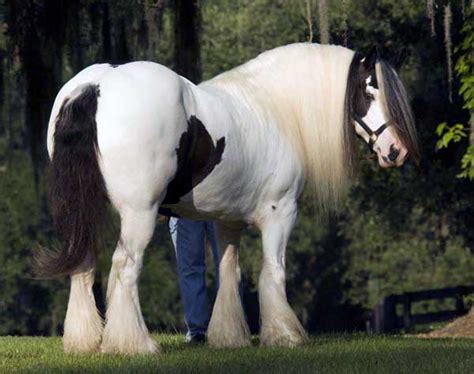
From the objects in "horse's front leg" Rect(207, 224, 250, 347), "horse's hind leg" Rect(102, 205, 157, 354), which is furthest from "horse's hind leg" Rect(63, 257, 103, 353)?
"horse's front leg" Rect(207, 224, 250, 347)

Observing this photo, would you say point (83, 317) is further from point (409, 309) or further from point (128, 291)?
point (409, 309)

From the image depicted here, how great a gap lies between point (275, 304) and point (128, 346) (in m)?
1.34

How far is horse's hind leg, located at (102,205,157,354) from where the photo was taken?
8.11 meters

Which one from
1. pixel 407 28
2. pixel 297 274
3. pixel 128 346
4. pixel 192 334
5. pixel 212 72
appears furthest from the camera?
pixel 297 274

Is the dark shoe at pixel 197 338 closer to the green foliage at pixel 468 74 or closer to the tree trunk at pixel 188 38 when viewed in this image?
the tree trunk at pixel 188 38

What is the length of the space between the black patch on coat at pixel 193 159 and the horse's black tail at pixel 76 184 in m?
0.53

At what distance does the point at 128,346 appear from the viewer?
809cm

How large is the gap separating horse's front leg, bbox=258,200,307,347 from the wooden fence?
1295 centimetres

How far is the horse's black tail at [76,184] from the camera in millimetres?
8148

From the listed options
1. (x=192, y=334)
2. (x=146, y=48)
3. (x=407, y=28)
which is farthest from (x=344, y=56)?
(x=407, y=28)

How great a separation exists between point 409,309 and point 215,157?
14.6m

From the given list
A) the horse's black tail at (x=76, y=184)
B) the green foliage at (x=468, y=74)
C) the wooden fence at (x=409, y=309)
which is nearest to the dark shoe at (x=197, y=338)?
the horse's black tail at (x=76, y=184)

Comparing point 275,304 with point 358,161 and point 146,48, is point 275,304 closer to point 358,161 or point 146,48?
point 358,161

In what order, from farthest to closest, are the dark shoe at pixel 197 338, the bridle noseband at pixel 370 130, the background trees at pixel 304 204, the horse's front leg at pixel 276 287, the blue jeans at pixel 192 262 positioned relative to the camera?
the background trees at pixel 304 204 < the blue jeans at pixel 192 262 < the dark shoe at pixel 197 338 < the bridle noseband at pixel 370 130 < the horse's front leg at pixel 276 287
